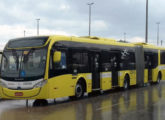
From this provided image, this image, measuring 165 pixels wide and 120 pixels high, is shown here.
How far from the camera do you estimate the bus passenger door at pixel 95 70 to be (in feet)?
55.3

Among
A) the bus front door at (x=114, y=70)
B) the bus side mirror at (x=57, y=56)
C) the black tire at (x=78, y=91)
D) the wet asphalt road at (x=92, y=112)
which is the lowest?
the wet asphalt road at (x=92, y=112)

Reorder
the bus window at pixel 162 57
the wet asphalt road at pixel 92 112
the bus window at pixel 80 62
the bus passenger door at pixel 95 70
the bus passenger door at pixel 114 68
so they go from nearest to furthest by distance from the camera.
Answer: the wet asphalt road at pixel 92 112 < the bus window at pixel 80 62 < the bus passenger door at pixel 95 70 < the bus passenger door at pixel 114 68 < the bus window at pixel 162 57

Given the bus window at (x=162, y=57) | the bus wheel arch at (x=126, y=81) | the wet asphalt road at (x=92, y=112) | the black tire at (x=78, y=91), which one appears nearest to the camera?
the wet asphalt road at (x=92, y=112)

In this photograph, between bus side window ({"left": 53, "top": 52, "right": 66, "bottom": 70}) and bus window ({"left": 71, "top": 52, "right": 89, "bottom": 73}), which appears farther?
bus window ({"left": 71, "top": 52, "right": 89, "bottom": 73})

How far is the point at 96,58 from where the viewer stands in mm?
17312

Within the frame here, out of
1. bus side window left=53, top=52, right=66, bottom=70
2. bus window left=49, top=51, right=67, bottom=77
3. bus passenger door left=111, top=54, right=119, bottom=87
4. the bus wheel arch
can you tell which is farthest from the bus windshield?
the bus wheel arch

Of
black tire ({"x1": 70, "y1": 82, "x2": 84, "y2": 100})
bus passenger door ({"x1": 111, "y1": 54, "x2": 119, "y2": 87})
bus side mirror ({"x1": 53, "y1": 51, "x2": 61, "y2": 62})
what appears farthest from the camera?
bus passenger door ({"x1": 111, "y1": 54, "x2": 119, "y2": 87})

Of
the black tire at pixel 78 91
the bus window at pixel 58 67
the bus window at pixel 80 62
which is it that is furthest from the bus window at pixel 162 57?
the bus window at pixel 58 67

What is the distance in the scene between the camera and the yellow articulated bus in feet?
44.0

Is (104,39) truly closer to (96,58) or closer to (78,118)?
(96,58)

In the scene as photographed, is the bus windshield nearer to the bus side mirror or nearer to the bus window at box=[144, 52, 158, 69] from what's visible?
the bus side mirror

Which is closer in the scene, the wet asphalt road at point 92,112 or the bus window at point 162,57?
the wet asphalt road at point 92,112

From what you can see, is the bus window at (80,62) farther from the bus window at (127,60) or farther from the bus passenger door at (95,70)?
the bus window at (127,60)

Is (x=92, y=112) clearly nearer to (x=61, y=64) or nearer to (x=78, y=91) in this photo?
(x=61, y=64)
